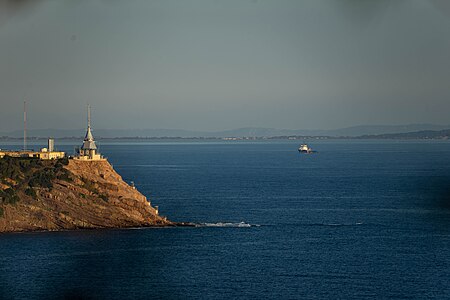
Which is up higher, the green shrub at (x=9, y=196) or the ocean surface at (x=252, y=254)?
the green shrub at (x=9, y=196)

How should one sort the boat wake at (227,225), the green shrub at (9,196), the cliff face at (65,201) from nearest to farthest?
the cliff face at (65,201) < the green shrub at (9,196) < the boat wake at (227,225)

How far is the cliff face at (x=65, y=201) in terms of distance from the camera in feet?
330

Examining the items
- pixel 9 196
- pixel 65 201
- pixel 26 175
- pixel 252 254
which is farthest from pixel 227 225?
pixel 9 196

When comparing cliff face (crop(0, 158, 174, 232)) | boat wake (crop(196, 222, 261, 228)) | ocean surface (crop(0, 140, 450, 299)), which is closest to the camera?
ocean surface (crop(0, 140, 450, 299))

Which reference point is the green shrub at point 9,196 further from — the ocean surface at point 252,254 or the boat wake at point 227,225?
the boat wake at point 227,225

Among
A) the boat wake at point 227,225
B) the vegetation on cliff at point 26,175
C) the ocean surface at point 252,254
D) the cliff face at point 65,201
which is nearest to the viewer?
the ocean surface at point 252,254

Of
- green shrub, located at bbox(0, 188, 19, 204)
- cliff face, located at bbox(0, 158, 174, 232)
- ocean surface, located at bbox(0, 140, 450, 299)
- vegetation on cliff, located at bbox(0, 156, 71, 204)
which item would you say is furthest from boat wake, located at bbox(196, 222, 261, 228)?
green shrub, located at bbox(0, 188, 19, 204)

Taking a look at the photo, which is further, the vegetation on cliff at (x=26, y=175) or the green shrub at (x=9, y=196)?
the vegetation on cliff at (x=26, y=175)

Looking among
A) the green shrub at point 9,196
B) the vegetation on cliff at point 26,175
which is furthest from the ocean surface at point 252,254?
the vegetation on cliff at point 26,175

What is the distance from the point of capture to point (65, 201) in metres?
103

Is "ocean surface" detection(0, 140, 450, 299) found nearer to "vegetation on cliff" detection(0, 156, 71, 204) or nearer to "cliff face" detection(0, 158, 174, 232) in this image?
"cliff face" detection(0, 158, 174, 232)

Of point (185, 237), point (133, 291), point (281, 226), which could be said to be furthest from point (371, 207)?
point (133, 291)

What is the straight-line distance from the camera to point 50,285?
71750 millimetres

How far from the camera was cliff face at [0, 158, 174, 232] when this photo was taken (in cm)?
10056
